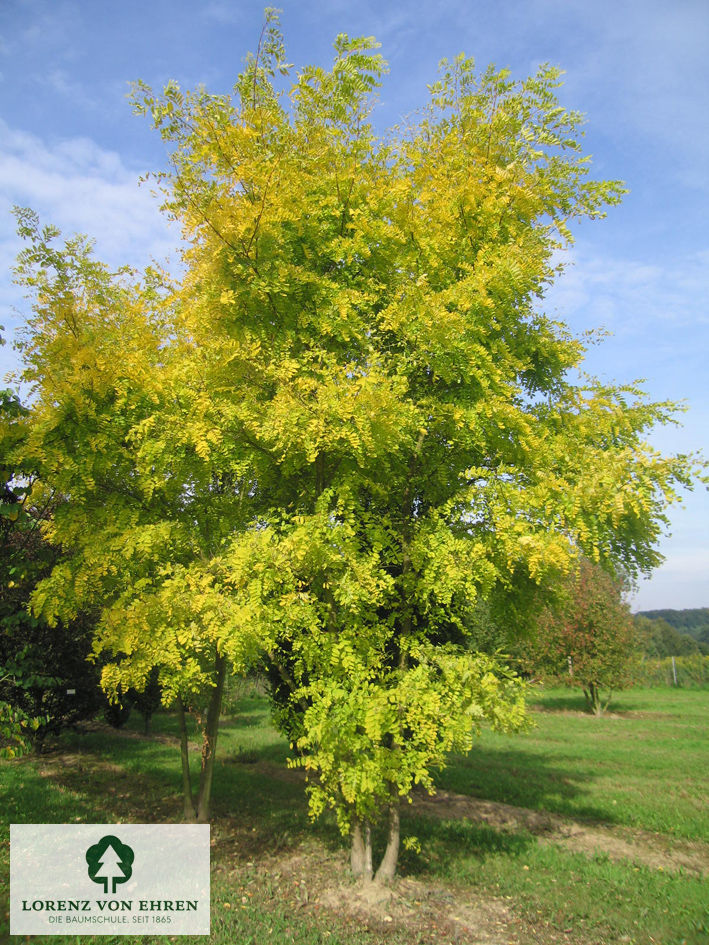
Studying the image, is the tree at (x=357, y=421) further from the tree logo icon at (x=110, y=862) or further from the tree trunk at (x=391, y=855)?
the tree logo icon at (x=110, y=862)

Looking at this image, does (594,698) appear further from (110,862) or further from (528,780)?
(110,862)

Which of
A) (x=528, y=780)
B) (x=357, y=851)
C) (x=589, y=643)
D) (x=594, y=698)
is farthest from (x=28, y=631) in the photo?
(x=594, y=698)

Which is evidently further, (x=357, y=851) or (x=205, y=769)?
(x=205, y=769)

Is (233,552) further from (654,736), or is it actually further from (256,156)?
(654,736)

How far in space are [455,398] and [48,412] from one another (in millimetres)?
3726

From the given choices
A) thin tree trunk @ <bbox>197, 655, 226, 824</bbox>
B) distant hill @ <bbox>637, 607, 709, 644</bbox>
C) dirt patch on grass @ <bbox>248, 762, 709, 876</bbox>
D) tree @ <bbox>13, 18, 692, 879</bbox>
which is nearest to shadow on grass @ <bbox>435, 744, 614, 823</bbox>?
dirt patch on grass @ <bbox>248, 762, 709, 876</bbox>

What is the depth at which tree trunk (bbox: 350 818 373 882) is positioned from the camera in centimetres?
561

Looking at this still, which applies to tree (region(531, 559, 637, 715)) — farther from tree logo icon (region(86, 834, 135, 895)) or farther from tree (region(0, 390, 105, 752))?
tree logo icon (region(86, 834, 135, 895))

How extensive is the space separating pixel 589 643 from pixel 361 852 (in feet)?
58.3

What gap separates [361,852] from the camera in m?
5.77

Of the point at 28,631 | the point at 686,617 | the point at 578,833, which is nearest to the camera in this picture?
the point at 578,833

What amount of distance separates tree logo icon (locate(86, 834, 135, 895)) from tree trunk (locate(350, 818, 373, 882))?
2.10 meters

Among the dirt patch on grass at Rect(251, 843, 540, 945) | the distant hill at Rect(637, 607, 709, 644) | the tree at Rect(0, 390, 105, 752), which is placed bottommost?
the distant hill at Rect(637, 607, 709, 644)

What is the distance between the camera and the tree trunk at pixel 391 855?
219 inches
